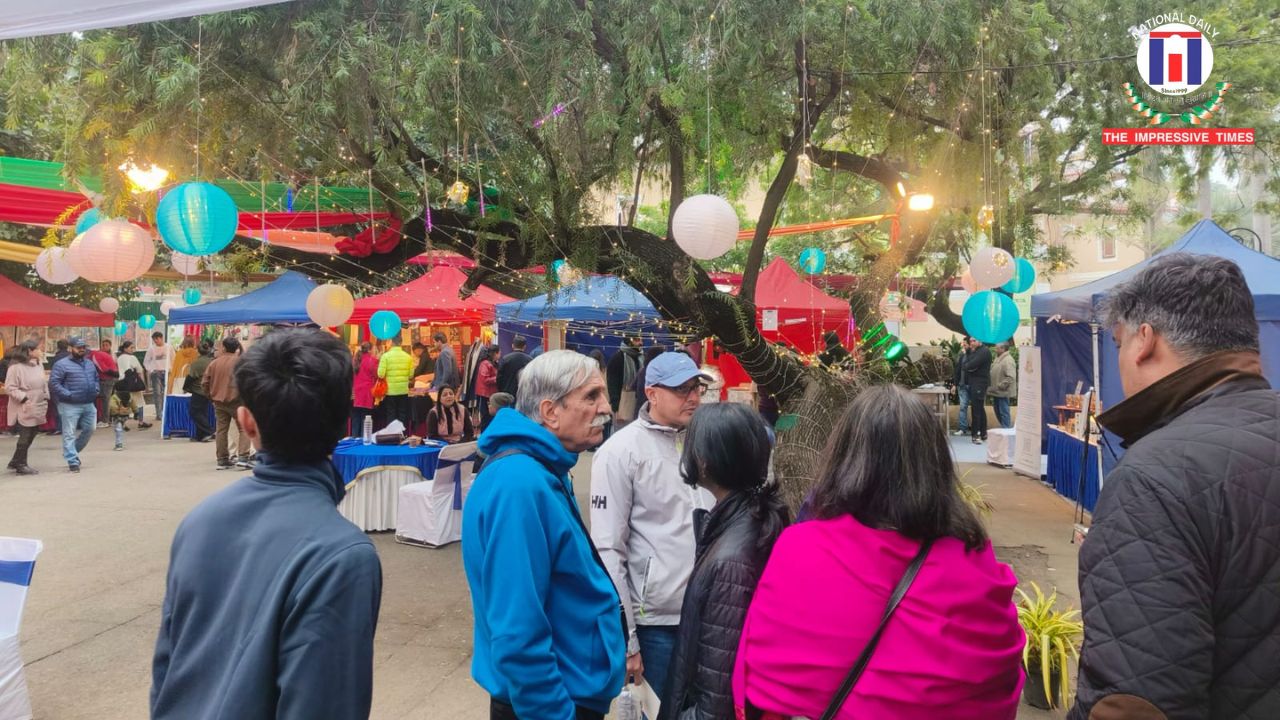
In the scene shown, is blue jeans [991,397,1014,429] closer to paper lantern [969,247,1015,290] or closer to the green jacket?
paper lantern [969,247,1015,290]

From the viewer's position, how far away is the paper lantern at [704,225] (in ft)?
16.8

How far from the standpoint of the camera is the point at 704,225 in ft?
16.8

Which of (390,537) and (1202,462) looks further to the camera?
(390,537)

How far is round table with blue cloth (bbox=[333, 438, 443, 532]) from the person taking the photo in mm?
7312

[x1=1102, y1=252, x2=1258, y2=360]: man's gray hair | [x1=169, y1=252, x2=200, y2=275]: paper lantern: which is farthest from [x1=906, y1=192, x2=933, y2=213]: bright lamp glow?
[x1=169, y1=252, x2=200, y2=275]: paper lantern

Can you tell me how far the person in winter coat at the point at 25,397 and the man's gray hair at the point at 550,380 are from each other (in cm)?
1111

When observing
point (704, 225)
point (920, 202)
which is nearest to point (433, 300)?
point (920, 202)

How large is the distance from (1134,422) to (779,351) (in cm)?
565

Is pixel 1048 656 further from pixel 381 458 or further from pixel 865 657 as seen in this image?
pixel 381 458

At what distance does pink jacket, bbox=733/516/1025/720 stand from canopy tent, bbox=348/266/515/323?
10.8 meters

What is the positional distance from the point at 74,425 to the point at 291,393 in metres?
11.8

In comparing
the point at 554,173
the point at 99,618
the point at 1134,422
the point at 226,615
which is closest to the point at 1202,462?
the point at 1134,422

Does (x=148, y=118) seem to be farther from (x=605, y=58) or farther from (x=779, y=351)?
(x=779, y=351)

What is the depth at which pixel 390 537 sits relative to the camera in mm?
7262
